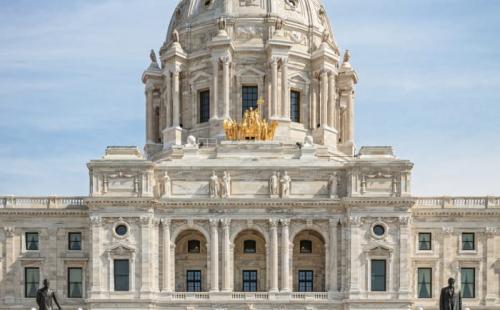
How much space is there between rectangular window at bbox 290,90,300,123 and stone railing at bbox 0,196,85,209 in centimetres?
2310

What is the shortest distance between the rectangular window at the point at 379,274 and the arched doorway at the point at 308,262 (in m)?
4.91

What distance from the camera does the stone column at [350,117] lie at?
110 m

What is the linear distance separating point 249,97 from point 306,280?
2091 cm

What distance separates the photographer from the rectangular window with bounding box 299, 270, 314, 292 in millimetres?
91625

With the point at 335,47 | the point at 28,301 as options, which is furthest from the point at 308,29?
the point at 28,301

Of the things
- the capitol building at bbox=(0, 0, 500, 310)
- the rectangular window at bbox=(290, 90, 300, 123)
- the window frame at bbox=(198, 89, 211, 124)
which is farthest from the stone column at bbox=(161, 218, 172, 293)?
A: the rectangular window at bbox=(290, 90, 300, 123)

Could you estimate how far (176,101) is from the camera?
10456 cm

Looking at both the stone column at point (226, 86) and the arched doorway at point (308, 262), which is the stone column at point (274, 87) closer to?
the stone column at point (226, 86)

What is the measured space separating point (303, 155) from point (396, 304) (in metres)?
14.4

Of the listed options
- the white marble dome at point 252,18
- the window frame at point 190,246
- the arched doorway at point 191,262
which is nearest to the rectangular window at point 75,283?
the arched doorway at point 191,262

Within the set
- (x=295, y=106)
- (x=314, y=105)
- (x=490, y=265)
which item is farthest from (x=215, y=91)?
(x=490, y=265)

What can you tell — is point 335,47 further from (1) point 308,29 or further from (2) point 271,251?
(2) point 271,251

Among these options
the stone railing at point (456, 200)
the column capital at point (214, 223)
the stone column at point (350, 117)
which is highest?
the stone column at point (350, 117)

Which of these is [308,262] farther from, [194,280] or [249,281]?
[194,280]
